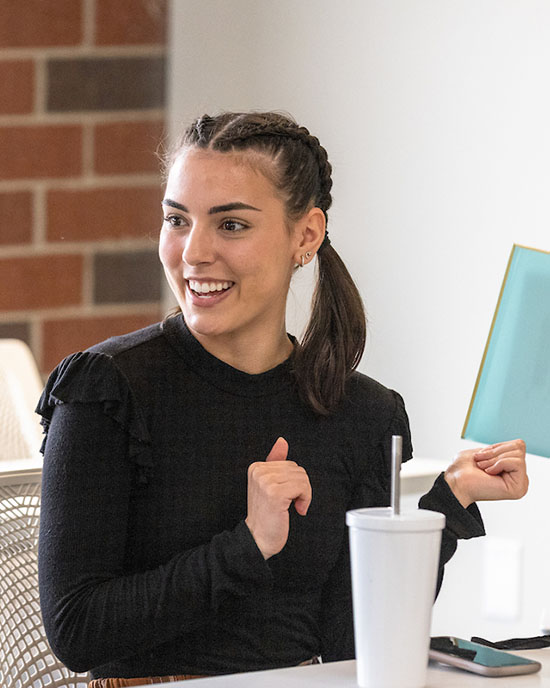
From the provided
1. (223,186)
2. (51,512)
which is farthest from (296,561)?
(223,186)

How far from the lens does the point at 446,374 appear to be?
6.63 ft

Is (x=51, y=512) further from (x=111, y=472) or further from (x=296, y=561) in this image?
(x=296, y=561)

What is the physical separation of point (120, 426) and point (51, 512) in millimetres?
107

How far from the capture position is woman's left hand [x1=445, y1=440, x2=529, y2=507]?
38.1 inches

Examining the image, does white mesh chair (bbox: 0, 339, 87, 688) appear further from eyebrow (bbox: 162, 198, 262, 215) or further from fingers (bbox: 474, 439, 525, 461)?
fingers (bbox: 474, 439, 525, 461)

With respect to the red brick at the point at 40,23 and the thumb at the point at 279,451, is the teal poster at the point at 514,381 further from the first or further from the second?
the red brick at the point at 40,23

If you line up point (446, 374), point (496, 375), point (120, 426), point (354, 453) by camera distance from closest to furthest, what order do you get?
1. point (496, 375)
2. point (120, 426)
3. point (354, 453)
4. point (446, 374)

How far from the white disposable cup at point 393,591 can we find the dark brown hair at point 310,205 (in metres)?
0.48

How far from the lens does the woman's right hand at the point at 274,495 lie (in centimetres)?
84

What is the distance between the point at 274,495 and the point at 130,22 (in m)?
1.75

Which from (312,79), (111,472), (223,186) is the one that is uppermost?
(312,79)

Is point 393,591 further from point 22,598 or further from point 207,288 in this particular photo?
point 22,598

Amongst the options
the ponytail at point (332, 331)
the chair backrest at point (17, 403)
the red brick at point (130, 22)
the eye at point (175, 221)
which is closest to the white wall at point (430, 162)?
the red brick at point (130, 22)

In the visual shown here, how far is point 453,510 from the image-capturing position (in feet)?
3.33
